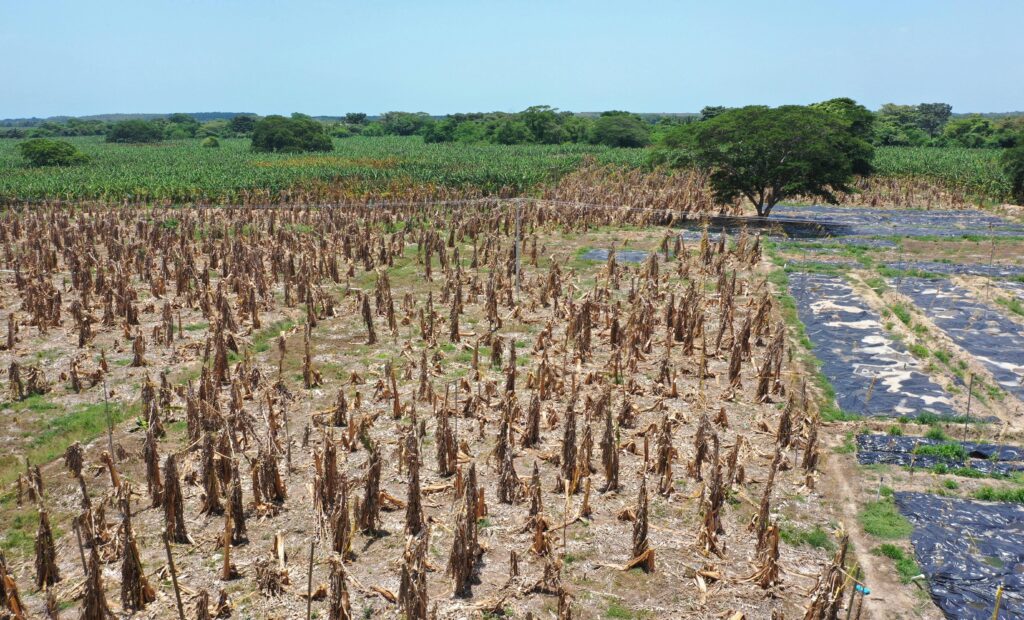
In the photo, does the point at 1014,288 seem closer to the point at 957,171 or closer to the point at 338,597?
the point at 338,597

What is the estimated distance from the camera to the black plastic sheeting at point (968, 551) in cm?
825

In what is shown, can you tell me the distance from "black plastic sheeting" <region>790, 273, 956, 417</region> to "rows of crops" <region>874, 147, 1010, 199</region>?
24.7m

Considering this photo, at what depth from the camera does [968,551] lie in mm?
9164

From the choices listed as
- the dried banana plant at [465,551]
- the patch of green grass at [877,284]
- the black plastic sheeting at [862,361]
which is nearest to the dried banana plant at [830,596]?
the dried banana plant at [465,551]

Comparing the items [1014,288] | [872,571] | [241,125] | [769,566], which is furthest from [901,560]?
[241,125]

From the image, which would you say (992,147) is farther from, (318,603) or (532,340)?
(318,603)

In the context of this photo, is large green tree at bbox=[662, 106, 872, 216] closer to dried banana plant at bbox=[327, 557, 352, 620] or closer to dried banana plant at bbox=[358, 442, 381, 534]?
dried banana plant at bbox=[358, 442, 381, 534]

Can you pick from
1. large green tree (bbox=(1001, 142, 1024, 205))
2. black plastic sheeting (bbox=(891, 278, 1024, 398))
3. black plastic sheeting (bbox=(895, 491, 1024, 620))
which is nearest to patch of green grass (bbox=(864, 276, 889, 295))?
black plastic sheeting (bbox=(891, 278, 1024, 398))

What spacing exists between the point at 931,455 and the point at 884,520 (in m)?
2.43

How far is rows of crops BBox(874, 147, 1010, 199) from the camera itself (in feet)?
131

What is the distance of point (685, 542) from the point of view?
9469 mm

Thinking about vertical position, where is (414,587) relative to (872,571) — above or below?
above

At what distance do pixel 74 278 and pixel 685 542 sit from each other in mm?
17860

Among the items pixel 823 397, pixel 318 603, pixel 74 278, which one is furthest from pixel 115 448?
pixel 823 397
